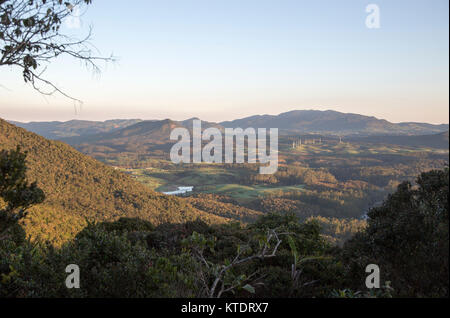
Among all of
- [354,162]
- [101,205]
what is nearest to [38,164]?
[101,205]

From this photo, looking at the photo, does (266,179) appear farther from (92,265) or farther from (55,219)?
(92,265)

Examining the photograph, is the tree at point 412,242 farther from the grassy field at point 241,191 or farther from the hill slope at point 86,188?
the grassy field at point 241,191

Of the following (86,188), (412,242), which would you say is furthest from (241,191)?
(412,242)

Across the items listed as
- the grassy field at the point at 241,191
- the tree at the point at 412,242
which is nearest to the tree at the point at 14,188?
the tree at the point at 412,242

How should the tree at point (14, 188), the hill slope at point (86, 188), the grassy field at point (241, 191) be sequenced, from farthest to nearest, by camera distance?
the grassy field at point (241, 191)
the hill slope at point (86, 188)
the tree at point (14, 188)

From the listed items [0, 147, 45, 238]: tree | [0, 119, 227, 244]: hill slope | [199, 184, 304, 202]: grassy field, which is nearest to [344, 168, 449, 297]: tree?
[0, 147, 45, 238]: tree

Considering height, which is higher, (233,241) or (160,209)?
(233,241)
